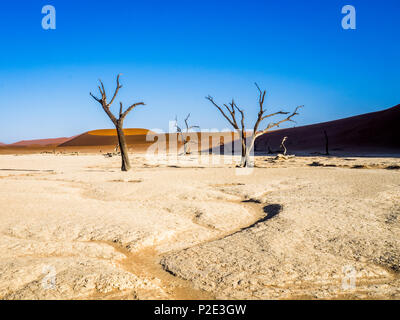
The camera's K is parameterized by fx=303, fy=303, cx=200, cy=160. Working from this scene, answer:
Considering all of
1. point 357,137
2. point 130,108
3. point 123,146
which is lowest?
point 123,146

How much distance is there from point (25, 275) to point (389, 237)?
154 inches

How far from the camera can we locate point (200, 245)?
11.6 ft

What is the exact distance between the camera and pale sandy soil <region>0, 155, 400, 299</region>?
97.7 inches

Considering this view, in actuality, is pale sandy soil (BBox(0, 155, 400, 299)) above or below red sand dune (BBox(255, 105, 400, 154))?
below
